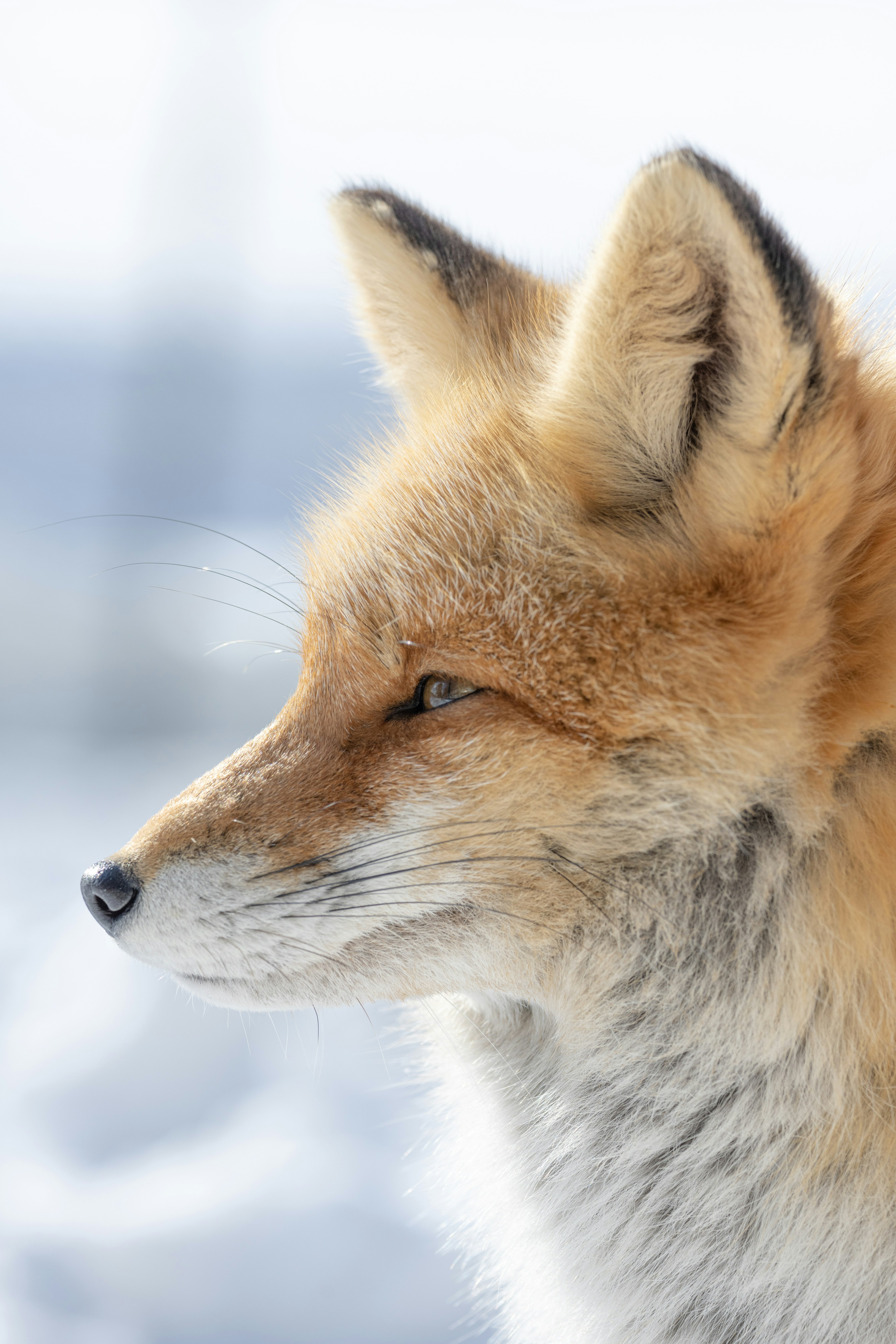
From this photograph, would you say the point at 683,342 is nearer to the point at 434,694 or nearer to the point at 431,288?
the point at 434,694

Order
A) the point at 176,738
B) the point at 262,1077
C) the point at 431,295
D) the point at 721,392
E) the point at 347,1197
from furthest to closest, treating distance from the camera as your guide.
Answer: the point at 176,738 → the point at 262,1077 → the point at 347,1197 → the point at 431,295 → the point at 721,392

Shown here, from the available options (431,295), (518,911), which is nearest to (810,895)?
(518,911)

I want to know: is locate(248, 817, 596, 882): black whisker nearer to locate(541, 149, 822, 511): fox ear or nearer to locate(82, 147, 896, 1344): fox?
locate(82, 147, 896, 1344): fox

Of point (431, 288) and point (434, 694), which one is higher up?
point (431, 288)

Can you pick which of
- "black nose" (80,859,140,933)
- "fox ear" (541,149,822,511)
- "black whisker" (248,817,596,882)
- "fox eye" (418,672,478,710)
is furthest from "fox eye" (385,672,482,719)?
"black nose" (80,859,140,933)

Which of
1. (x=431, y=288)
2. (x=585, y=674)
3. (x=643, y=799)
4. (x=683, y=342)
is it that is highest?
(x=431, y=288)

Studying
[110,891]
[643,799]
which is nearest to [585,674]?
[643,799]

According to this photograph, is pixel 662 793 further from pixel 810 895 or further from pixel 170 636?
pixel 170 636
